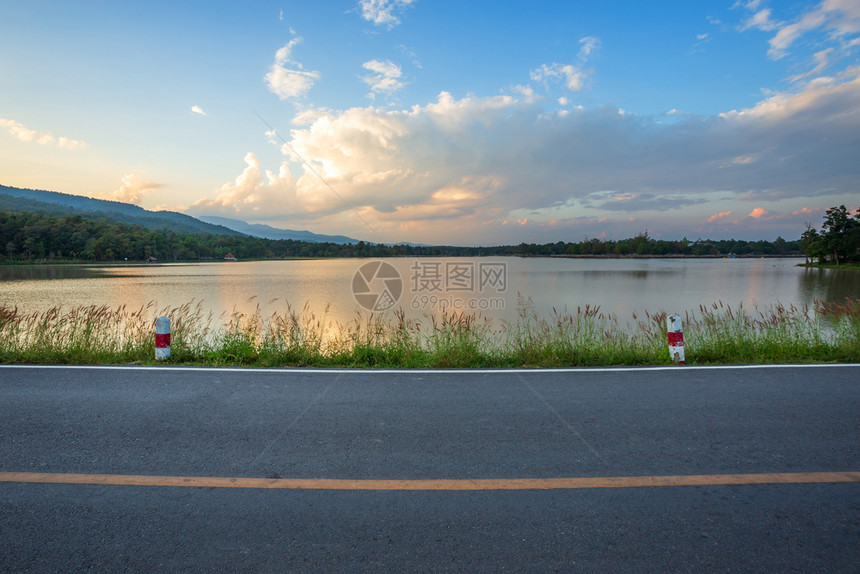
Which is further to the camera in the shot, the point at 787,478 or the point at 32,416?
the point at 32,416

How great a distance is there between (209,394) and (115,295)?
105ft

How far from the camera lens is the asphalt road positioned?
2.36 metres

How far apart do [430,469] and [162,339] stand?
612 cm

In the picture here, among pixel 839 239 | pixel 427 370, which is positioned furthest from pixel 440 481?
pixel 839 239

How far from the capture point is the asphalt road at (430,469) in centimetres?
Result: 236

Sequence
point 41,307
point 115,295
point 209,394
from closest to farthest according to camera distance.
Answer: point 209,394 → point 41,307 → point 115,295

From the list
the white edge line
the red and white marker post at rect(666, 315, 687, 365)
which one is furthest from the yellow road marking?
the red and white marker post at rect(666, 315, 687, 365)

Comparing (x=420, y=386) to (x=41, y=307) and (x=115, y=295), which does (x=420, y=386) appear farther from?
(x=115, y=295)

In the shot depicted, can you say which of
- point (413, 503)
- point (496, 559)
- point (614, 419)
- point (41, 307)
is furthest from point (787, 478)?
point (41, 307)

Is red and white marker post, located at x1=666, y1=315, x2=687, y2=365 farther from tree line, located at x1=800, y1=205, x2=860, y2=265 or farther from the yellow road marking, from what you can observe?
tree line, located at x1=800, y1=205, x2=860, y2=265

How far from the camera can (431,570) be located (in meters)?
2.23

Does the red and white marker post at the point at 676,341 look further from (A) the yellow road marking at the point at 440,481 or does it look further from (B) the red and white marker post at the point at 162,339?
(B) the red and white marker post at the point at 162,339

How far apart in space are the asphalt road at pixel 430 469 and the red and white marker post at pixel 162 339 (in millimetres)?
1575

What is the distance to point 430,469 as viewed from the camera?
10.9 ft
